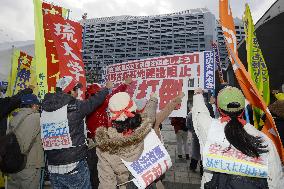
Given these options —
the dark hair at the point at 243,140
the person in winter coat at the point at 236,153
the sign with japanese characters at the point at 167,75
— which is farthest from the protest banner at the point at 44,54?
the dark hair at the point at 243,140

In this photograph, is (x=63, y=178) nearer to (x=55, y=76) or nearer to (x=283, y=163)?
(x=55, y=76)

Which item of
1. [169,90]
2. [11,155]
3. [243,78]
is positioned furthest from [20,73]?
[243,78]

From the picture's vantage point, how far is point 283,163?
7.54ft

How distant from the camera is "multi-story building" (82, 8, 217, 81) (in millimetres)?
124438

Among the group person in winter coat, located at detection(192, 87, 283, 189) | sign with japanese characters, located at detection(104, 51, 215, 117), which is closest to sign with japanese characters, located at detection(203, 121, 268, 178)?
person in winter coat, located at detection(192, 87, 283, 189)

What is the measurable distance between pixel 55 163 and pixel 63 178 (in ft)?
0.67

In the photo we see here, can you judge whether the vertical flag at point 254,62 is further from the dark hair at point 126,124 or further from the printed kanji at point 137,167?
the printed kanji at point 137,167

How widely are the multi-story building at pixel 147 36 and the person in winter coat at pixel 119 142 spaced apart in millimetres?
121400

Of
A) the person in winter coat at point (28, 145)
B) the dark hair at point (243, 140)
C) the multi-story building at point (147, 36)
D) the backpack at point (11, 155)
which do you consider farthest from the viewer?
the multi-story building at point (147, 36)

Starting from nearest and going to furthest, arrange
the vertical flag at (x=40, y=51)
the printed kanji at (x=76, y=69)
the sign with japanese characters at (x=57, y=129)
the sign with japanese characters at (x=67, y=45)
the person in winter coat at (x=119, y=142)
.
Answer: the person in winter coat at (x=119, y=142) < the sign with japanese characters at (x=57, y=129) < the vertical flag at (x=40, y=51) < the sign with japanese characters at (x=67, y=45) < the printed kanji at (x=76, y=69)

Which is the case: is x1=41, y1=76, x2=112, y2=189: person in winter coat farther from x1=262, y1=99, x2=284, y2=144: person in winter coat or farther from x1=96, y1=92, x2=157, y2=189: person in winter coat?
x1=262, y1=99, x2=284, y2=144: person in winter coat

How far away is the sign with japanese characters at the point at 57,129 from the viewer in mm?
3232

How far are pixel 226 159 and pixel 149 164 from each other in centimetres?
69

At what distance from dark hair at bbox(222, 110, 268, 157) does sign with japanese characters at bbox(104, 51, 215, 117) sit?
254cm
